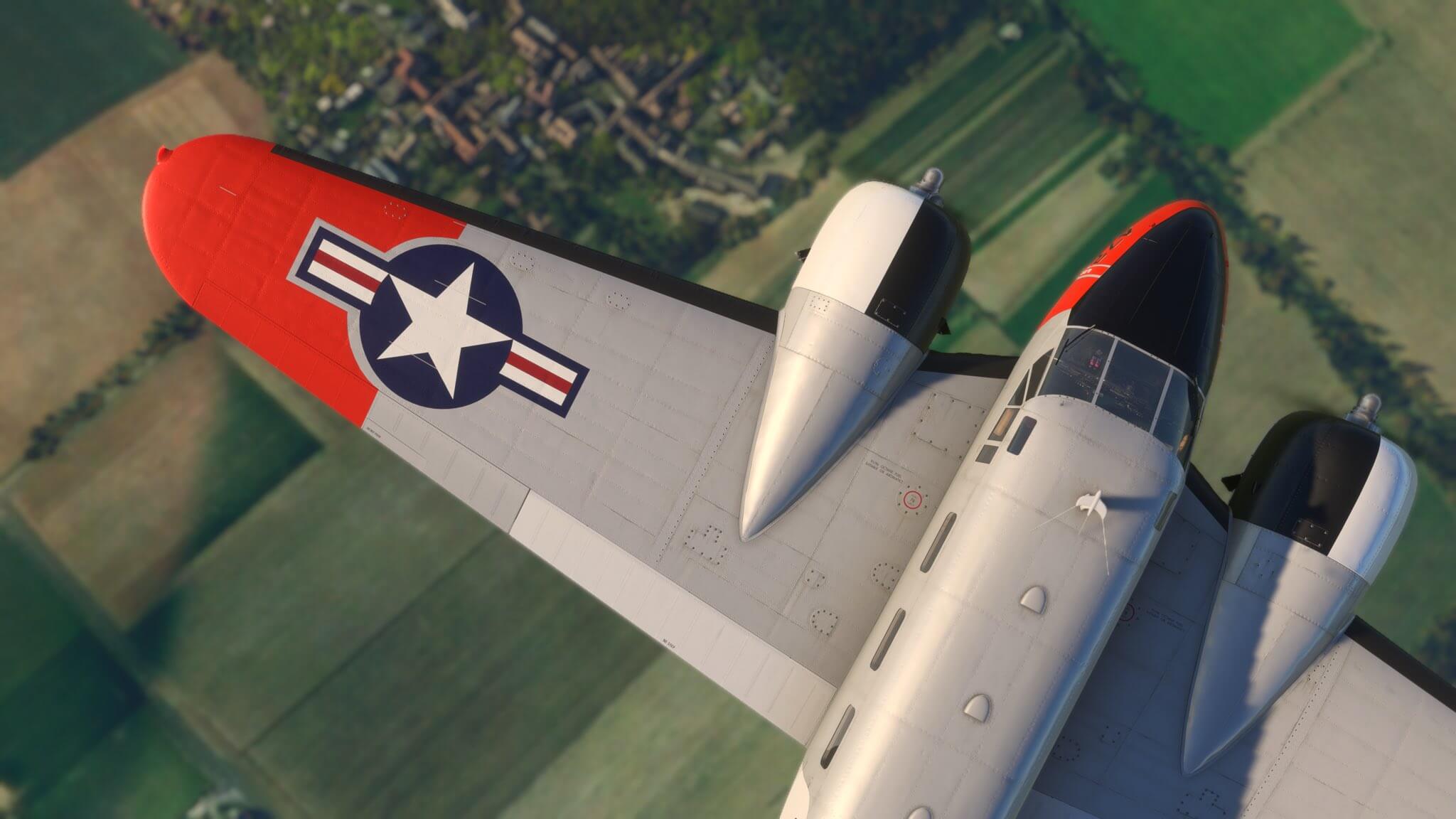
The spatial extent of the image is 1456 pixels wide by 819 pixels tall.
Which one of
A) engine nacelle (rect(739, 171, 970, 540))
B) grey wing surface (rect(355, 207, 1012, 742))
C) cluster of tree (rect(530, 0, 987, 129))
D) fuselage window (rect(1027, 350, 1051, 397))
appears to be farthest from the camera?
cluster of tree (rect(530, 0, 987, 129))

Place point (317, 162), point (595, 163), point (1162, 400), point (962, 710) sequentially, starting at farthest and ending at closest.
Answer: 1. point (595, 163)
2. point (317, 162)
3. point (1162, 400)
4. point (962, 710)

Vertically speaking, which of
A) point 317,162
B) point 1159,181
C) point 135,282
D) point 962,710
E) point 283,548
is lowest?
point 283,548

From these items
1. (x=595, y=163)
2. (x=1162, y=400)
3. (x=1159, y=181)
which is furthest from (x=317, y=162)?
(x=1159, y=181)

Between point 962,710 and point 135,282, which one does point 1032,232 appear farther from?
point 135,282

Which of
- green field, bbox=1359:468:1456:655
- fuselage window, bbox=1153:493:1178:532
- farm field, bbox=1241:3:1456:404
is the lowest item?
fuselage window, bbox=1153:493:1178:532

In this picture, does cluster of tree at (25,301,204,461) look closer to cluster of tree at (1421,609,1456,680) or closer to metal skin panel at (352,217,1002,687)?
metal skin panel at (352,217,1002,687)

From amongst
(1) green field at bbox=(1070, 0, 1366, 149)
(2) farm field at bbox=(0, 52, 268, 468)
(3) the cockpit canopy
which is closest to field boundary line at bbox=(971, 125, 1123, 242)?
(1) green field at bbox=(1070, 0, 1366, 149)
